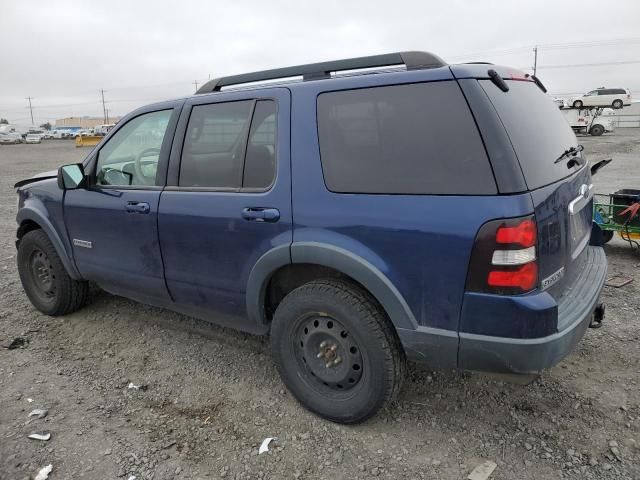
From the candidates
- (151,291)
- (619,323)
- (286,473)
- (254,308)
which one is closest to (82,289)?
(151,291)

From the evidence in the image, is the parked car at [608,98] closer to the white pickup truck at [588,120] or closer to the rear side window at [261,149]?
the white pickup truck at [588,120]

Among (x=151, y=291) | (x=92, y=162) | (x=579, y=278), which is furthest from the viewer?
(x=92, y=162)

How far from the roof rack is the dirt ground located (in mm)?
1632

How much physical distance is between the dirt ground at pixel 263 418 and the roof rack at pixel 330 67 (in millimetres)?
1632

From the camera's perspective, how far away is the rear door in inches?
111

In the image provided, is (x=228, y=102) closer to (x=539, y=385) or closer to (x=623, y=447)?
(x=539, y=385)

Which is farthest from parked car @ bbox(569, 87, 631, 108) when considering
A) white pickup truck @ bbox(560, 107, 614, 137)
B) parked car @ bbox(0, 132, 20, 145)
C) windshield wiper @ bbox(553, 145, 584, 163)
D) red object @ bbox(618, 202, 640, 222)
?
parked car @ bbox(0, 132, 20, 145)

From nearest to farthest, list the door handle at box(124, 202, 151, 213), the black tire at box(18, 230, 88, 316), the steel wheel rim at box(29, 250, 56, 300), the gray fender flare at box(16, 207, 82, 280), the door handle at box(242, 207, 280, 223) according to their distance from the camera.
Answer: the door handle at box(242, 207, 280, 223)
the door handle at box(124, 202, 151, 213)
the gray fender flare at box(16, 207, 82, 280)
the black tire at box(18, 230, 88, 316)
the steel wheel rim at box(29, 250, 56, 300)

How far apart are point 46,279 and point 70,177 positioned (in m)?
1.22

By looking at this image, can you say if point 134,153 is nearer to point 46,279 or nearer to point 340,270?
point 46,279

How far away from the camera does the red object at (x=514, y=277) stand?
216 centimetres

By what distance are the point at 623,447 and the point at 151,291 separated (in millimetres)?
3074

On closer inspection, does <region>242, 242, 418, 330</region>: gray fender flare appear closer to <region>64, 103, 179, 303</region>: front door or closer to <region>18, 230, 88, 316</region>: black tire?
<region>64, 103, 179, 303</region>: front door

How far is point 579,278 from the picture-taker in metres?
2.79
